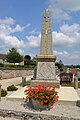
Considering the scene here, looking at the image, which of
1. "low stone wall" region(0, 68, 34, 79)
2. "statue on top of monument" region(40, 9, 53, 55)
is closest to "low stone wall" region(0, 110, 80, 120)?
"statue on top of monument" region(40, 9, 53, 55)

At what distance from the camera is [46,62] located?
9031 mm

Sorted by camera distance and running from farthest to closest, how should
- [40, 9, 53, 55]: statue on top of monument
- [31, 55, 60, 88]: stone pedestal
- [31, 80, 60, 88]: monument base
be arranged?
[40, 9, 53, 55]: statue on top of monument → [31, 55, 60, 88]: stone pedestal → [31, 80, 60, 88]: monument base

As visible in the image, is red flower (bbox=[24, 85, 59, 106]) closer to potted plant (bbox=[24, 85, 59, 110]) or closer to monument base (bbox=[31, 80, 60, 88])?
potted plant (bbox=[24, 85, 59, 110])

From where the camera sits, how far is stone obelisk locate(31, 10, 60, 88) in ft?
28.9

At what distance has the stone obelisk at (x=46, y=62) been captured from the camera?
28.9ft

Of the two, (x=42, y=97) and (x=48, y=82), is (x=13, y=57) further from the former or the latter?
(x=42, y=97)

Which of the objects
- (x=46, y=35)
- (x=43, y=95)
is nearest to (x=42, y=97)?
(x=43, y=95)

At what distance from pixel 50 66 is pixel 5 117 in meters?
4.42

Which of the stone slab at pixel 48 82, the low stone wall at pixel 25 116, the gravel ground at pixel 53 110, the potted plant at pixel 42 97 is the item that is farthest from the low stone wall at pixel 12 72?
the potted plant at pixel 42 97

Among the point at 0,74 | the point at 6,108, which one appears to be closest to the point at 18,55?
the point at 0,74

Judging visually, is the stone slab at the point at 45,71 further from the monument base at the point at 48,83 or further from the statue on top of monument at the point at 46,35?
the statue on top of monument at the point at 46,35

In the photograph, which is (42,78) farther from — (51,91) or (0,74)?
(0,74)

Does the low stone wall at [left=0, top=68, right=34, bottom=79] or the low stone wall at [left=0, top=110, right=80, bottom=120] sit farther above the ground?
the low stone wall at [left=0, top=68, right=34, bottom=79]

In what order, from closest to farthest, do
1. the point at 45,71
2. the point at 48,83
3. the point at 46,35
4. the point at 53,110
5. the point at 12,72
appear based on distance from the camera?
the point at 53,110 < the point at 48,83 < the point at 45,71 < the point at 46,35 < the point at 12,72
